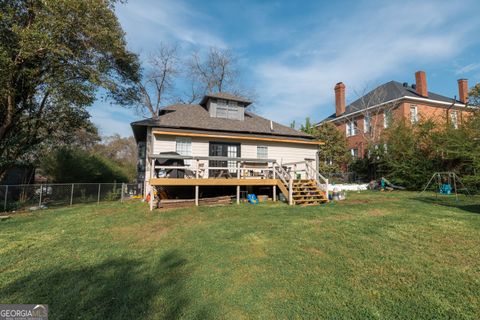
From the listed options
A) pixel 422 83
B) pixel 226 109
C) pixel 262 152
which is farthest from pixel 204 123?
pixel 422 83

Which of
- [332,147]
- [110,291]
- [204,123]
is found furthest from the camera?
[332,147]

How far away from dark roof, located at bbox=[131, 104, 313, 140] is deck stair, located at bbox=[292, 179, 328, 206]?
4364 millimetres

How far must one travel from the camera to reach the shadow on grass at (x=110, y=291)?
3.07 metres

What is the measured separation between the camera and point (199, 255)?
472cm

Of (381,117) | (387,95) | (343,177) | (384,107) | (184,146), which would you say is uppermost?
(387,95)

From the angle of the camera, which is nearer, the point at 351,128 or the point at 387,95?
the point at 387,95

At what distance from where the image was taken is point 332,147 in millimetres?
23469

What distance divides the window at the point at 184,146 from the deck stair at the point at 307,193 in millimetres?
5626

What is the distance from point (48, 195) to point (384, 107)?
2771 centimetres

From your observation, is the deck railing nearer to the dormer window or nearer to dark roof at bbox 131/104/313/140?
dark roof at bbox 131/104/313/140

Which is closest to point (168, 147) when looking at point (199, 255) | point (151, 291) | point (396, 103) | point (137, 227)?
point (137, 227)

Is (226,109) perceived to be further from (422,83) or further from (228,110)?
(422,83)

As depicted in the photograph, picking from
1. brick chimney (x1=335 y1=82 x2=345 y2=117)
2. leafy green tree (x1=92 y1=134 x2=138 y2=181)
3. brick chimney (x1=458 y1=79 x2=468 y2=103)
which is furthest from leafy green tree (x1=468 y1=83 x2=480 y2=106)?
leafy green tree (x1=92 y1=134 x2=138 y2=181)

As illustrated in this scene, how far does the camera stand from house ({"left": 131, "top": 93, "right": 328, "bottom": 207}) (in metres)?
11.0
